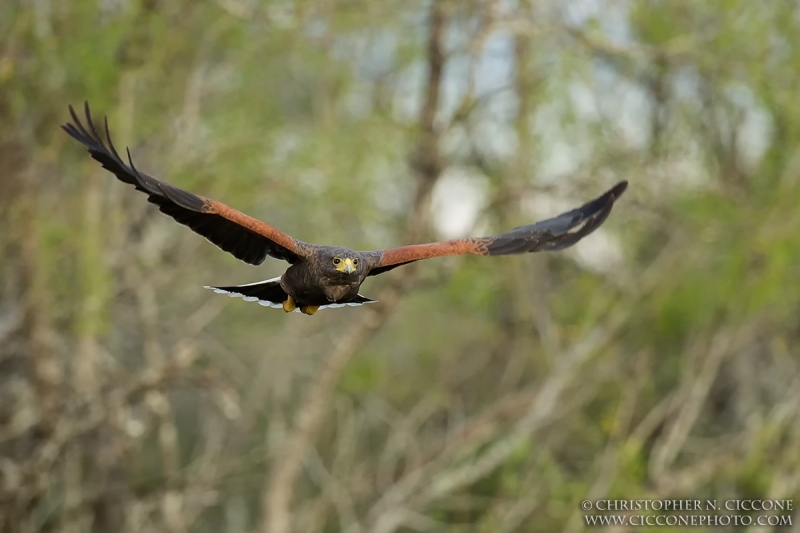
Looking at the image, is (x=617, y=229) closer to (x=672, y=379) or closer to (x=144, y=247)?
(x=672, y=379)

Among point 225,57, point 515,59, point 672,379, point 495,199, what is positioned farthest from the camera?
point 672,379

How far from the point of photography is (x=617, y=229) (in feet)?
51.4

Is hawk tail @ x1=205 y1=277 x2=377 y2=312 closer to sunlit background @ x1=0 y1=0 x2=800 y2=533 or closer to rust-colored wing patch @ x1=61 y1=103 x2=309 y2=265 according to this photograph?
rust-colored wing patch @ x1=61 y1=103 x2=309 y2=265

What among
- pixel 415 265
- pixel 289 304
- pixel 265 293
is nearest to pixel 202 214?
pixel 289 304

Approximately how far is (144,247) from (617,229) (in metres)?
7.37

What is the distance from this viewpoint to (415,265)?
1155 centimetres

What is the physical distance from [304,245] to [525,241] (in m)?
1.62

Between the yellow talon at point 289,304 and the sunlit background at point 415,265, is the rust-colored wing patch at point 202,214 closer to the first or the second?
the yellow talon at point 289,304

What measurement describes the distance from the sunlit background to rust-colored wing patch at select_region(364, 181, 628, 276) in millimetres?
3174

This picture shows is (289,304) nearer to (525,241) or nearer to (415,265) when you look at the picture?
(525,241)

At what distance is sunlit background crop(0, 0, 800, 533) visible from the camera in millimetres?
11602

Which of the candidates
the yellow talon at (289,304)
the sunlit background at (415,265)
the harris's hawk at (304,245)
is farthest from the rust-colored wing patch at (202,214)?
the sunlit background at (415,265)

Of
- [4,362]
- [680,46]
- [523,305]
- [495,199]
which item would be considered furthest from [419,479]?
→ [680,46]

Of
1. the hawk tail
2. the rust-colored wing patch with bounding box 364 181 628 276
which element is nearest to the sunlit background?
the hawk tail
